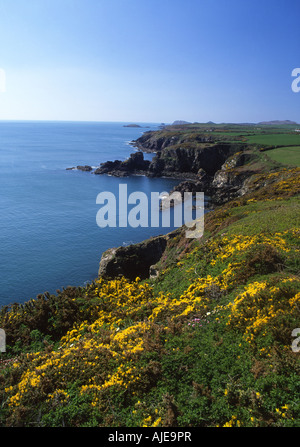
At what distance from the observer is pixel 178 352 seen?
436 inches

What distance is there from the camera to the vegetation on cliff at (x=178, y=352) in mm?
8688

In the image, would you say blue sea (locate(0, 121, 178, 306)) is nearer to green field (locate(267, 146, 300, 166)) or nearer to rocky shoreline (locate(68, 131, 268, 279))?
rocky shoreline (locate(68, 131, 268, 279))

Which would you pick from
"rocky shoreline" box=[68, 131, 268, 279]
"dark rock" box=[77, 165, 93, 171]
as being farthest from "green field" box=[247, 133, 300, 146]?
"dark rock" box=[77, 165, 93, 171]

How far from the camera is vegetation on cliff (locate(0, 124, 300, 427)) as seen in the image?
28.5 ft

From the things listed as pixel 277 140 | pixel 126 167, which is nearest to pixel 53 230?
pixel 126 167

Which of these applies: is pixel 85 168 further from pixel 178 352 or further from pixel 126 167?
pixel 178 352

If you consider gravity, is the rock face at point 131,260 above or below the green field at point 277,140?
below

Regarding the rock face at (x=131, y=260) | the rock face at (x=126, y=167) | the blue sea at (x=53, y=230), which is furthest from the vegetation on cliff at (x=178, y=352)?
the rock face at (x=126, y=167)

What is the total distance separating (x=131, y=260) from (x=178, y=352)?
19904mm

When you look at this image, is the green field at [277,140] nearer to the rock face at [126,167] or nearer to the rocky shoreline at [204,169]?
the rocky shoreline at [204,169]

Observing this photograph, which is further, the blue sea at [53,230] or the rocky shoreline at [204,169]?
the rocky shoreline at [204,169]

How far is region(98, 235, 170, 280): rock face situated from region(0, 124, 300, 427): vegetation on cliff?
9.67 meters

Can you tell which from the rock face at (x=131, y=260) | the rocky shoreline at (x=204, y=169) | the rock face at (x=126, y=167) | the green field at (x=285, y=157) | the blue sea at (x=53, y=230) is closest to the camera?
the rock face at (x=131, y=260)

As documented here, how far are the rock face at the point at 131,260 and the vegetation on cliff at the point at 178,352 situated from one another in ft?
31.7
